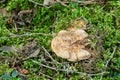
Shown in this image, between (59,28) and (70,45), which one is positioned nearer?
(70,45)

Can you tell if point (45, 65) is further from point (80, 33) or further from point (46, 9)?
point (46, 9)

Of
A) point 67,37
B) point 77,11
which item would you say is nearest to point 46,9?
point 77,11

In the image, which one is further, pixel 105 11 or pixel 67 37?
pixel 105 11

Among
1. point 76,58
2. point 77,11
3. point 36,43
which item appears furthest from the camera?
point 77,11
